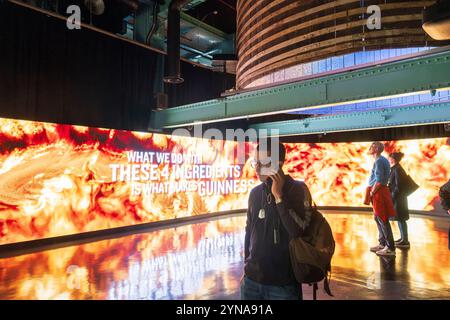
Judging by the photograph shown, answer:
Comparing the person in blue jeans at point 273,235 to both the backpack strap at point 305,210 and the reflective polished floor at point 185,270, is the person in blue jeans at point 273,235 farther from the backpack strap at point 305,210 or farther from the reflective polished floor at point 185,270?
the reflective polished floor at point 185,270

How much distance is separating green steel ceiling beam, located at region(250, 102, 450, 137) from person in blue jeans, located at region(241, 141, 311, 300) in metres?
7.70

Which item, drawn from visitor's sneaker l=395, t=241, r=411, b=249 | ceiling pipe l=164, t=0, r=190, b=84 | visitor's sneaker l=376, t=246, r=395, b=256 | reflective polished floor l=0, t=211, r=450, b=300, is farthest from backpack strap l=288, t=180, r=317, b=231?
ceiling pipe l=164, t=0, r=190, b=84

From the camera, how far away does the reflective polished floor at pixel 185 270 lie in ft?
13.8

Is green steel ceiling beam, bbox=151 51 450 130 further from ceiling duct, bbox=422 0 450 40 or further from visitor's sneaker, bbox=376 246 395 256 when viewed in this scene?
ceiling duct, bbox=422 0 450 40

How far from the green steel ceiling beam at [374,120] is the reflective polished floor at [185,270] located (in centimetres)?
304

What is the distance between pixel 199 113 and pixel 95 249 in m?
4.22

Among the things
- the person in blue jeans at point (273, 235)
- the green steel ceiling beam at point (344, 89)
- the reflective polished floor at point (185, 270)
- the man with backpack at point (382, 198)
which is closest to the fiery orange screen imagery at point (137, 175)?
the reflective polished floor at point (185, 270)

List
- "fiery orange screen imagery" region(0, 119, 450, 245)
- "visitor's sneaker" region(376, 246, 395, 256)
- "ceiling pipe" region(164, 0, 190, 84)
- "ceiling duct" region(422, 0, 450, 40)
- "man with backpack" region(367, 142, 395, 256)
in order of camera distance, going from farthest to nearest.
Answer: "ceiling pipe" region(164, 0, 190, 84) → "fiery orange screen imagery" region(0, 119, 450, 245) → "visitor's sneaker" region(376, 246, 395, 256) → "man with backpack" region(367, 142, 395, 256) → "ceiling duct" region(422, 0, 450, 40)

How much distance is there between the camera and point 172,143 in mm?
10234

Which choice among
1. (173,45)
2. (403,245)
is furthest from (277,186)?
A: (173,45)

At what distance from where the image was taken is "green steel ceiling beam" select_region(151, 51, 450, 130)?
4.92 meters

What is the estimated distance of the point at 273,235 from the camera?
2.09m

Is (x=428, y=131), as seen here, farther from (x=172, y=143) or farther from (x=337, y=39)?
(x=337, y=39)

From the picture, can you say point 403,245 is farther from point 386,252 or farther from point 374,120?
point 374,120
